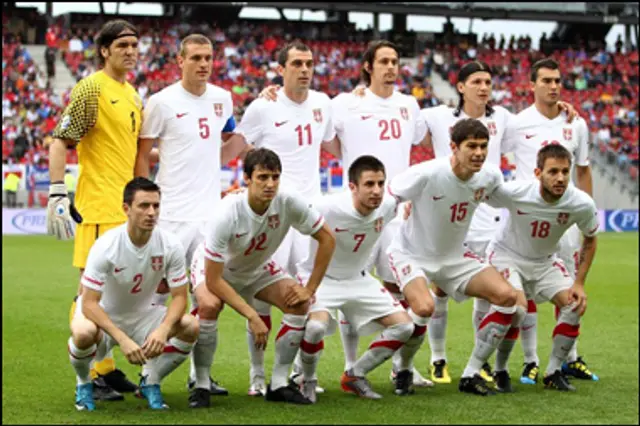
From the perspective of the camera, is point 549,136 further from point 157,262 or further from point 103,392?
point 103,392

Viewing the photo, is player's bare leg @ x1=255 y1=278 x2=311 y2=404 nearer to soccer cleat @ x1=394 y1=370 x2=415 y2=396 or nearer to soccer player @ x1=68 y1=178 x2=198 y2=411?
soccer player @ x1=68 y1=178 x2=198 y2=411

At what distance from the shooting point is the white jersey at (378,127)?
8.59m

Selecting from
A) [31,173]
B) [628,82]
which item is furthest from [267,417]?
[628,82]

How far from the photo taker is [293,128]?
829 cm

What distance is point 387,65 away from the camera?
8.55 meters

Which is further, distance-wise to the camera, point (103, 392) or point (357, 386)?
point (357, 386)

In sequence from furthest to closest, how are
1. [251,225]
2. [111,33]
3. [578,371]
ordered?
[578,371] → [111,33] → [251,225]

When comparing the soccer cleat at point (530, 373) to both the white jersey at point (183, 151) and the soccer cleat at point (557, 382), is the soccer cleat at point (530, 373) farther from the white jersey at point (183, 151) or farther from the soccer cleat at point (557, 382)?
the white jersey at point (183, 151)

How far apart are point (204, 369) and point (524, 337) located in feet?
8.57

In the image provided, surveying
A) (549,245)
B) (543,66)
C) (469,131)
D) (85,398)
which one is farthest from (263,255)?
(543,66)

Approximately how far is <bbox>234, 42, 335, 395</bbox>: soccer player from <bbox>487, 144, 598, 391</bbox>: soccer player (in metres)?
1.37

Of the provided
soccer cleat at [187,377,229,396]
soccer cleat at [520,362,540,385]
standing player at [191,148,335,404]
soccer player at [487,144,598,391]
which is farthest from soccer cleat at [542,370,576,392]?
soccer cleat at [187,377,229,396]

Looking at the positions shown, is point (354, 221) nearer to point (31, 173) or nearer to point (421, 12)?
point (31, 173)

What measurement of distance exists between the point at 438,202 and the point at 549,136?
149 centimetres
